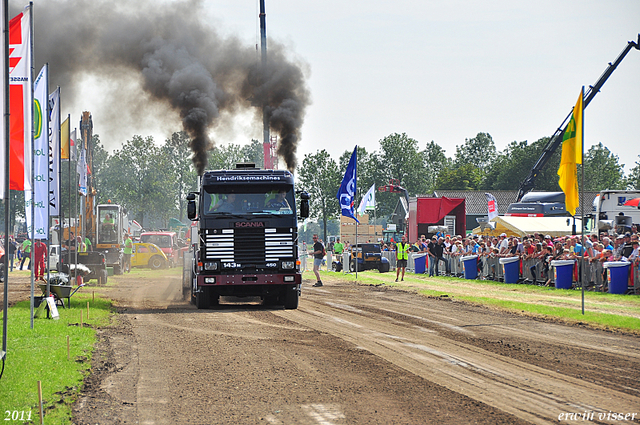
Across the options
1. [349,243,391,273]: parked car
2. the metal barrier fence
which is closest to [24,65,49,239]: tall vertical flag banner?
the metal barrier fence

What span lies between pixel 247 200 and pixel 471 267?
16.1m

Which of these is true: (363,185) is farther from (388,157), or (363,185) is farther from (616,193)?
(616,193)

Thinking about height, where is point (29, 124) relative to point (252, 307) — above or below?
above

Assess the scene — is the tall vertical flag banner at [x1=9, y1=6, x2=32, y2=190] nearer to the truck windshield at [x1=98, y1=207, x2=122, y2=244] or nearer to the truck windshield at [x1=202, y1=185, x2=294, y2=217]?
the truck windshield at [x1=202, y1=185, x2=294, y2=217]

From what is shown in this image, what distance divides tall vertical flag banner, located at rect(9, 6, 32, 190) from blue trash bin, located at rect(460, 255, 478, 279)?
2224 centimetres

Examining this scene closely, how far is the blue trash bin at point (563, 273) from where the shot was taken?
23.0 m

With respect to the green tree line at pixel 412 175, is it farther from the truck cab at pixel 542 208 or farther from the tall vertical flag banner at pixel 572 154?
the tall vertical flag banner at pixel 572 154

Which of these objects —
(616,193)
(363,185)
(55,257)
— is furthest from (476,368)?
(363,185)

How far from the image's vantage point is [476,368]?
9438 mm

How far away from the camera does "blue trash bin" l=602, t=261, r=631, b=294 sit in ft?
67.4

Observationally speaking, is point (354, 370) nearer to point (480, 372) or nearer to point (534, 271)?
point (480, 372)

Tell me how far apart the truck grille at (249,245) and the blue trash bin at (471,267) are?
50.2 feet

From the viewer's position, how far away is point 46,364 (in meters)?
9.52

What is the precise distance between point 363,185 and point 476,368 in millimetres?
97676
